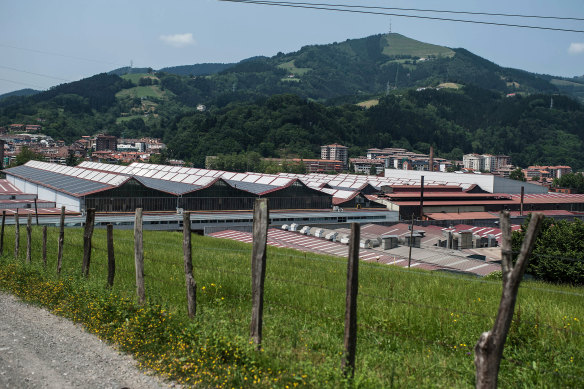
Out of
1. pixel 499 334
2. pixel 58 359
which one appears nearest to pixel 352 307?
pixel 499 334

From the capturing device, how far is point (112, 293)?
945 cm

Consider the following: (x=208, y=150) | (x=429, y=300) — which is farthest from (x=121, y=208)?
(x=208, y=150)

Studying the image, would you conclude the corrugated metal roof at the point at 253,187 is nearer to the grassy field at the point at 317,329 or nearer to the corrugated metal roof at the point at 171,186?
the corrugated metal roof at the point at 171,186

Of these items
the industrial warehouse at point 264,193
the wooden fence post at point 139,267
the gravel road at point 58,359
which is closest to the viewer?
the gravel road at point 58,359

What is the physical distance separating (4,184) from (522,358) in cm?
7620

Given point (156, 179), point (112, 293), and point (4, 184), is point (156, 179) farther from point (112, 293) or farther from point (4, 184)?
point (112, 293)

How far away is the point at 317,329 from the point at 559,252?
2306 cm

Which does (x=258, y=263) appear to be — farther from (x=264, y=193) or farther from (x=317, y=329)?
(x=264, y=193)

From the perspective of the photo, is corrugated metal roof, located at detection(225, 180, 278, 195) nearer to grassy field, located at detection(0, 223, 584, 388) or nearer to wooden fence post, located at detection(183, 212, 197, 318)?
grassy field, located at detection(0, 223, 584, 388)

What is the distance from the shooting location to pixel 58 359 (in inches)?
286

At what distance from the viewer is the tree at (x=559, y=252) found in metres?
24.3

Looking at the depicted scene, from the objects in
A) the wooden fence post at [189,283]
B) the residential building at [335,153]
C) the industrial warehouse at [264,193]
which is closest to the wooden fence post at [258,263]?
the wooden fence post at [189,283]

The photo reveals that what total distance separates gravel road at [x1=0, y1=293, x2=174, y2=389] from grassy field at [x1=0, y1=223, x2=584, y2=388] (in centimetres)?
25

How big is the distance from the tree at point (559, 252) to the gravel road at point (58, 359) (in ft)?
72.2
